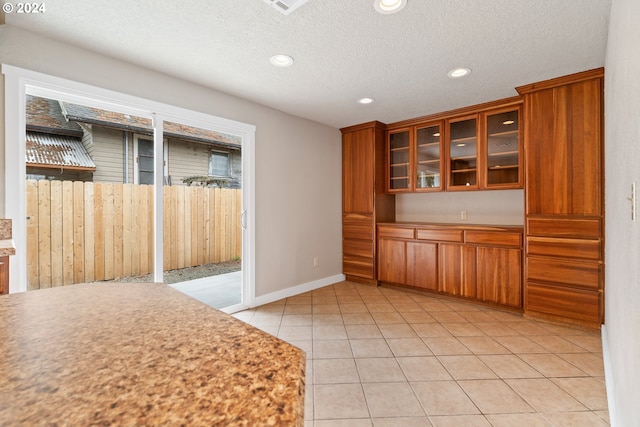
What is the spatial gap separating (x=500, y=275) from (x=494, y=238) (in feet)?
1.36

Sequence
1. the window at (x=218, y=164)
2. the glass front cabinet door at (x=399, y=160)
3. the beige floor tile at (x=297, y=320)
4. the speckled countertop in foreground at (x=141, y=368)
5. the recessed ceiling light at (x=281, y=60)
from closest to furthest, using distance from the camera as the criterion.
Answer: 1. the speckled countertop in foreground at (x=141, y=368)
2. the recessed ceiling light at (x=281, y=60)
3. the beige floor tile at (x=297, y=320)
4. the glass front cabinet door at (x=399, y=160)
5. the window at (x=218, y=164)

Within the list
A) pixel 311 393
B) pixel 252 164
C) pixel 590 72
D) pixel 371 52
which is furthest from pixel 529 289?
pixel 252 164

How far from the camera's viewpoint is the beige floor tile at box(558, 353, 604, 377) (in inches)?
80.4

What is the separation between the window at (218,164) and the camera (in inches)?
182

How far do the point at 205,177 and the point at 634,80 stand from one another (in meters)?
4.49

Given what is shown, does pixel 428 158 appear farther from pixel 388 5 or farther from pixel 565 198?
pixel 388 5

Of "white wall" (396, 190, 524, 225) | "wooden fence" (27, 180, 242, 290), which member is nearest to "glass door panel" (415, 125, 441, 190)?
"white wall" (396, 190, 524, 225)

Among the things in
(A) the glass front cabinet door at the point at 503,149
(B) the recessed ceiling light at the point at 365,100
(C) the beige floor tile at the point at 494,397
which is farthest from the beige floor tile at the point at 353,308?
(B) the recessed ceiling light at the point at 365,100

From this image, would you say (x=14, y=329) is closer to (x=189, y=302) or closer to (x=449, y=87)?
(x=189, y=302)

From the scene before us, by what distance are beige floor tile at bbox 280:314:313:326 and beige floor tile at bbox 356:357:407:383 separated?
84 cm

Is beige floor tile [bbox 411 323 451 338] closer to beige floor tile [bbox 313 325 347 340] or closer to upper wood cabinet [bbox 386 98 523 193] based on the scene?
beige floor tile [bbox 313 325 347 340]

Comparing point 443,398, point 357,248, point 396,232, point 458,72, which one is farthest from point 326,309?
point 458,72

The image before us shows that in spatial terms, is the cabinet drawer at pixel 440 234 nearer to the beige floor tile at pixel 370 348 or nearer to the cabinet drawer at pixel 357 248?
the cabinet drawer at pixel 357 248

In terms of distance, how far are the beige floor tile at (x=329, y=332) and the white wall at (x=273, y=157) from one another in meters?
1.02
